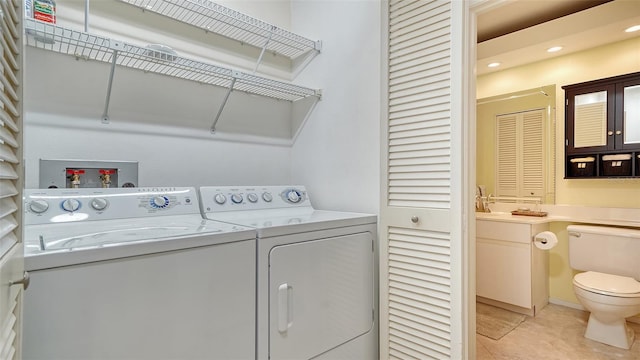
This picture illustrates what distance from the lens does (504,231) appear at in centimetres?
282

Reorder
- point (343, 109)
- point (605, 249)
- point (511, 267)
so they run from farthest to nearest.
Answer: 1. point (511, 267)
2. point (605, 249)
3. point (343, 109)

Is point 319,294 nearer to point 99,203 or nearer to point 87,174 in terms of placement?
point 99,203

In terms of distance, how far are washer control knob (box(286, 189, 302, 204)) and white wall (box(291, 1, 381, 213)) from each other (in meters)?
0.14

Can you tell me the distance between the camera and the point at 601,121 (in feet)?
8.98

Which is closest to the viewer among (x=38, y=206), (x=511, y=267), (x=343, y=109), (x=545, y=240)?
(x=38, y=206)

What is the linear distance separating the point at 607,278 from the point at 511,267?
610 mm

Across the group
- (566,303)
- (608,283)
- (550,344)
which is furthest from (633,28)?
(550,344)

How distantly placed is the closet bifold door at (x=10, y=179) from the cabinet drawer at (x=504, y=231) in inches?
121

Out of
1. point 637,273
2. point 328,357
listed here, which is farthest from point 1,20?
point 637,273

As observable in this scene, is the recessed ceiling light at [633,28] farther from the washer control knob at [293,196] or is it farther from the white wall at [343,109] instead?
the washer control knob at [293,196]

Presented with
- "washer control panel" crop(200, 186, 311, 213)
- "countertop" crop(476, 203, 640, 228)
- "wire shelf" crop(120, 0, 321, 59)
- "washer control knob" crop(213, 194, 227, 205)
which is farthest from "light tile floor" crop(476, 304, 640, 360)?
"wire shelf" crop(120, 0, 321, 59)

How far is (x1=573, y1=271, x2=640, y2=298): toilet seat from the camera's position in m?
2.13

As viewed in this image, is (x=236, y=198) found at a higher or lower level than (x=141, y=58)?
lower

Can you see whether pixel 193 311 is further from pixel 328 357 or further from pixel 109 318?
pixel 328 357
